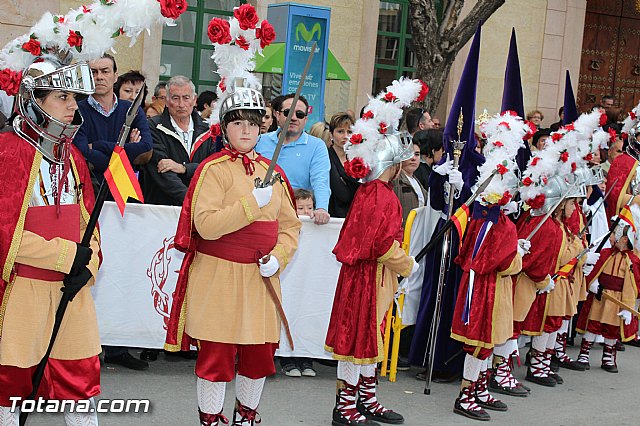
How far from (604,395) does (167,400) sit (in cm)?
365

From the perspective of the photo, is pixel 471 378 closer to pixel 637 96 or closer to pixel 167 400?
pixel 167 400

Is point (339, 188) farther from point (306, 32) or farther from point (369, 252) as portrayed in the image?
point (306, 32)

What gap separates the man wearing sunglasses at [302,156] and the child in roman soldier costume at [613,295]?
2971mm

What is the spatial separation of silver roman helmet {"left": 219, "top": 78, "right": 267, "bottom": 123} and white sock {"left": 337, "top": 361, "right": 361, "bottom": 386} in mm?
1888

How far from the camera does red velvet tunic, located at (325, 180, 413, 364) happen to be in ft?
20.9

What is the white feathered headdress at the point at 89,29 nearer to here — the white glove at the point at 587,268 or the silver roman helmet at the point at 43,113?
the silver roman helmet at the point at 43,113

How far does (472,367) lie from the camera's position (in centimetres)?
717

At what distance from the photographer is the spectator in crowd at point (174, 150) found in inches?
306

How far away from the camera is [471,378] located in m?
7.19

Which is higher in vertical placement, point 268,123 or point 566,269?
point 268,123

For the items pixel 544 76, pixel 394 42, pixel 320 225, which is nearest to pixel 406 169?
pixel 320 225

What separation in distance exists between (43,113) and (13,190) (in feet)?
1.24

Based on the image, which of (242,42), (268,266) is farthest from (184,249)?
(242,42)

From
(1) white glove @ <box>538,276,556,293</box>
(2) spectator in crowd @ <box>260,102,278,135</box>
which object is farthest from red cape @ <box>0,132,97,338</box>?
(1) white glove @ <box>538,276,556,293</box>
